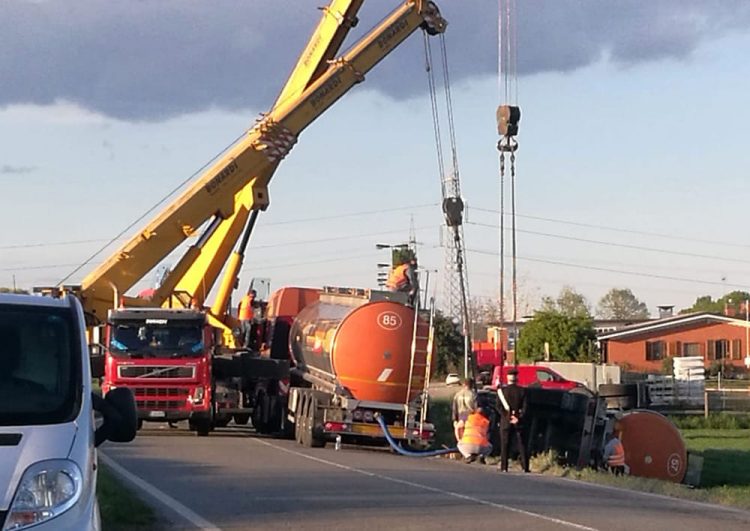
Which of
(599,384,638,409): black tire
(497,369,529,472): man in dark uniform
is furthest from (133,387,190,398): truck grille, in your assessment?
(599,384,638,409): black tire

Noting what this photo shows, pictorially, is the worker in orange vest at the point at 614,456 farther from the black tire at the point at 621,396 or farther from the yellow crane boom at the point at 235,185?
the black tire at the point at 621,396

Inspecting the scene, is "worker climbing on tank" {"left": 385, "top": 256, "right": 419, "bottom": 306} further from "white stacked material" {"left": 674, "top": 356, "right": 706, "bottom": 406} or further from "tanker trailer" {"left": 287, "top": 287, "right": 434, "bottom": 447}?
"white stacked material" {"left": 674, "top": 356, "right": 706, "bottom": 406}

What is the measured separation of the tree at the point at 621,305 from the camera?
164 metres

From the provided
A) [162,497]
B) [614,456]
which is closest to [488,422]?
[614,456]

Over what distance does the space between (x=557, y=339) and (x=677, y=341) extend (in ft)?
45.2

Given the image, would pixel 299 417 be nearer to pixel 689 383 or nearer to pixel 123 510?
pixel 123 510

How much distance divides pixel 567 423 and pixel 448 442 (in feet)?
18.6

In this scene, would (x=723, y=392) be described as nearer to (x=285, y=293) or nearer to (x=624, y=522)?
(x=285, y=293)

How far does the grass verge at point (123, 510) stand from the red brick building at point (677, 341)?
6819 centimetres

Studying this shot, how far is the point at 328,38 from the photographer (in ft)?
102

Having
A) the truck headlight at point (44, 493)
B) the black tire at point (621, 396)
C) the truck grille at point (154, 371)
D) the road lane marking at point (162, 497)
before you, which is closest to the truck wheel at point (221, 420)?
the truck grille at point (154, 371)

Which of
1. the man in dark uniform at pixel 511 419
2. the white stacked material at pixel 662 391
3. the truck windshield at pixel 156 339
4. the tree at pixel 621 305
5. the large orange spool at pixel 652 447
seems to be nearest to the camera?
the man in dark uniform at pixel 511 419

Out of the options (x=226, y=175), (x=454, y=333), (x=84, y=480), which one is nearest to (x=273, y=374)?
(x=226, y=175)

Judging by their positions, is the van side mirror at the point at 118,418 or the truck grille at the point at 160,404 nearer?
the van side mirror at the point at 118,418
